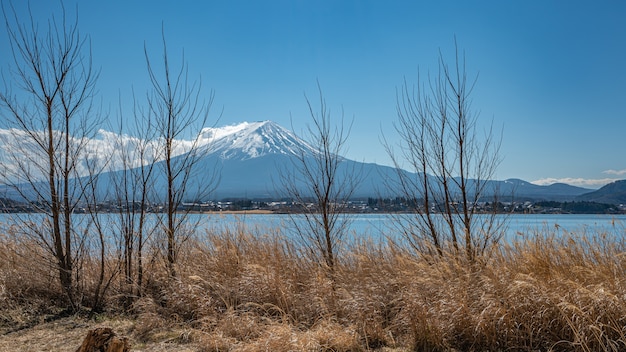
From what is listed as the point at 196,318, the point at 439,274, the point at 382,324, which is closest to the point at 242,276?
the point at 196,318

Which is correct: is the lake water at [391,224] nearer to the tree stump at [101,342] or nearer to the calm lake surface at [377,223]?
the calm lake surface at [377,223]

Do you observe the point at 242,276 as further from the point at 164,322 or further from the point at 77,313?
the point at 77,313

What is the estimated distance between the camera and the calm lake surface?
6.04m

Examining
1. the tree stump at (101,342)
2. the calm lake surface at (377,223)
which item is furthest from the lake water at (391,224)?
the tree stump at (101,342)

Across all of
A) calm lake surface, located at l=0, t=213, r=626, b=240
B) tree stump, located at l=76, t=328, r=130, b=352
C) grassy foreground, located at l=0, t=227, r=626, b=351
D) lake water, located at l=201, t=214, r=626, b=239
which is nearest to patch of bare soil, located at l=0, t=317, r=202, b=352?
grassy foreground, located at l=0, t=227, r=626, b=351

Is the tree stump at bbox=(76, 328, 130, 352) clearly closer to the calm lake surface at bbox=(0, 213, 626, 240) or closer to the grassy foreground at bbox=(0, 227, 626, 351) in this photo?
the grassy foreground at bbox=(0, 227, 626, 351)

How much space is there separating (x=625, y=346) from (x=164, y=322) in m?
4.75

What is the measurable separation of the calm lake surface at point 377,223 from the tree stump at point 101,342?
3231 mm

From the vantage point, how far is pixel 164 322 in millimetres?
5266

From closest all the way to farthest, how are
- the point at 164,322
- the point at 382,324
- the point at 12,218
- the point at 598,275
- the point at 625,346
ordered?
the point at 625,346, the point at 598,275, the point at 382,324, the point at 164,322, the point at 12,218

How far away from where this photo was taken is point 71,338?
4875mm

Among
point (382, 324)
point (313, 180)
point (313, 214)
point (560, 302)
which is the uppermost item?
point (313, 180)

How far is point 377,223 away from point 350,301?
2.95 metres

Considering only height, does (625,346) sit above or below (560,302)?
below
